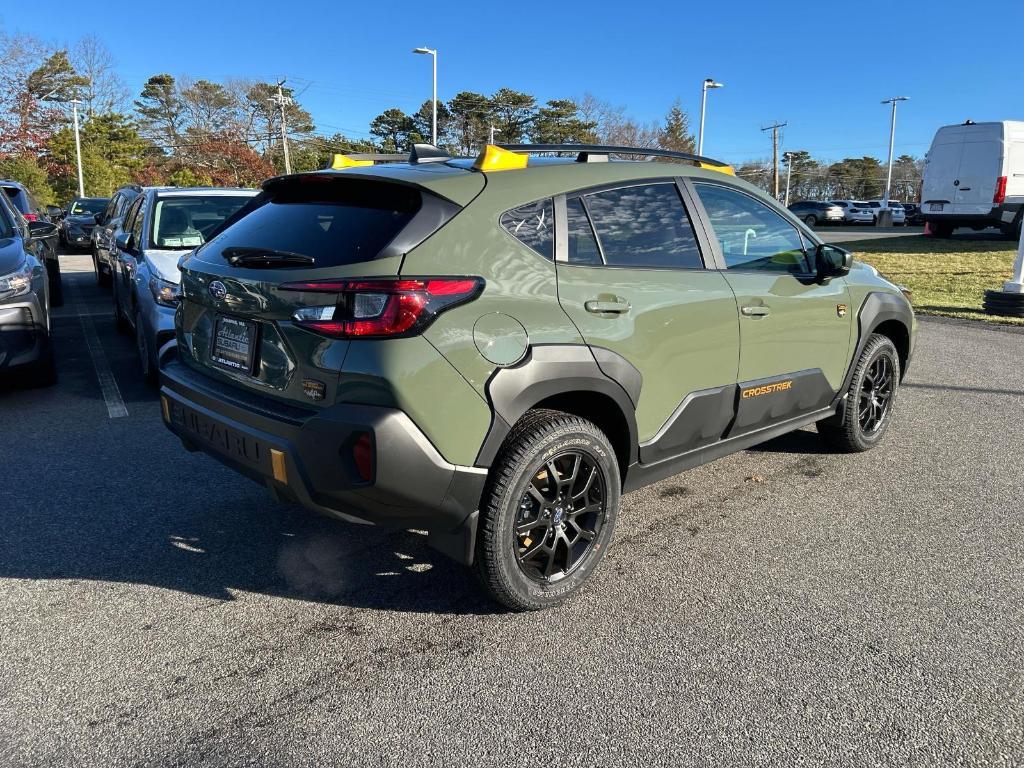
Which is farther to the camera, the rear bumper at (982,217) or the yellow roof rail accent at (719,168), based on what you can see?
the rear bumper at (982,217)

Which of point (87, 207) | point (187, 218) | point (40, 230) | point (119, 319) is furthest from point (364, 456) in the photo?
point (87, 207)

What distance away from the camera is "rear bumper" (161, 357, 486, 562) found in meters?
2.53

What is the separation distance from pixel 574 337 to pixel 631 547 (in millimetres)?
1269

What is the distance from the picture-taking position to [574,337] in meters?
2.94

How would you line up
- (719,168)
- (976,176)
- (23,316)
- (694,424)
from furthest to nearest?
(976,176)
(23,316)
(719,168)
(694,424)

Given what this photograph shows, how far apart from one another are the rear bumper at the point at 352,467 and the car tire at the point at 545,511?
0.35 ft

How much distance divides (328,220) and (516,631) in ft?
5.76

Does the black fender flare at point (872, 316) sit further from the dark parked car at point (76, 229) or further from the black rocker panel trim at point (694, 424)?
the dark parked car at point (76, 229)

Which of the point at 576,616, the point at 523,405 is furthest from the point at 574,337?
the point at 576,616

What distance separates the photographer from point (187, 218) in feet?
24.1

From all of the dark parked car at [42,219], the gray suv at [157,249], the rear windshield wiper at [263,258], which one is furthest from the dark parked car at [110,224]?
the rear windshield wiper at [263,258]

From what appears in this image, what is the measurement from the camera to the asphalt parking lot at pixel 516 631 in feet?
7.68

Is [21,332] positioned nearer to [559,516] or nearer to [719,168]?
[559,516]

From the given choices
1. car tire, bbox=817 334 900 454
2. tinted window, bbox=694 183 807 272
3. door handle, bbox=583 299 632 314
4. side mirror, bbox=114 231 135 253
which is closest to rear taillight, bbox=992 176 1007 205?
car tire, bbox=817 334 900 454
